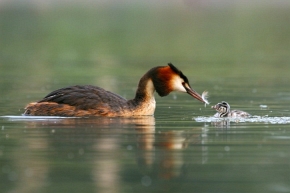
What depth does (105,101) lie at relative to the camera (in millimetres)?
18453

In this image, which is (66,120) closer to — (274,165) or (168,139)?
(168,139)

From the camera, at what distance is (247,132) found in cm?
1636

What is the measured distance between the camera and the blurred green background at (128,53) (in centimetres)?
2717

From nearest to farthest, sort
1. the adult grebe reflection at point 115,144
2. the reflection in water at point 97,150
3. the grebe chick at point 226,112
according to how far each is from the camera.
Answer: the reflection in water at point 97,150
the adult grebe reflection at point 115,144
the grebe chick at point 226,112

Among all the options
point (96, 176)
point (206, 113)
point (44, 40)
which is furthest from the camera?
point (44, 40)

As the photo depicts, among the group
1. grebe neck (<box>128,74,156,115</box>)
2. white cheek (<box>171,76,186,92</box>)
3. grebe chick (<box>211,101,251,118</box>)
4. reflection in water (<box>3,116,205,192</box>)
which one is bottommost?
reflection in water (<box>3,116,205,192</box>)

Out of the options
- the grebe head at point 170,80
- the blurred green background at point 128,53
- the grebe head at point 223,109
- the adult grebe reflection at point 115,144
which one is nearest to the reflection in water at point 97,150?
the adult grebe reflection at point 115,144

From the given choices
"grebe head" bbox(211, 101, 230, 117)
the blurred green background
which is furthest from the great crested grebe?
the blurred green background

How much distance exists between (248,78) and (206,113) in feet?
29.2

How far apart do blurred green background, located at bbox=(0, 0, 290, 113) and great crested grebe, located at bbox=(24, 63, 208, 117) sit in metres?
1.26

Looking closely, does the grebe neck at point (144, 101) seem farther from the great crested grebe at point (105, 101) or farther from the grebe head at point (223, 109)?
the grebe head at point (223, 109)

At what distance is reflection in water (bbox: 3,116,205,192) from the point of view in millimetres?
12641

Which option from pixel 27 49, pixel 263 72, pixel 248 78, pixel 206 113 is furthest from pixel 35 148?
pixel 27 49

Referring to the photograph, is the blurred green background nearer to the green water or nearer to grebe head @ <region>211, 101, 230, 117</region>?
the green water
